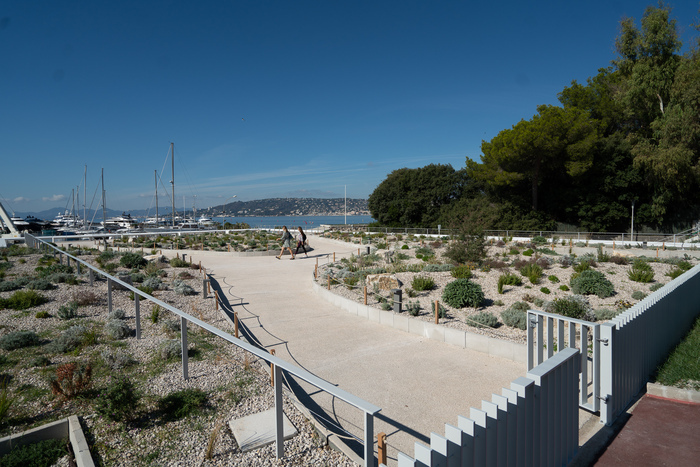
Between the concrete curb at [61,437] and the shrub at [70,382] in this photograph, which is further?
the shrub at [70,382]

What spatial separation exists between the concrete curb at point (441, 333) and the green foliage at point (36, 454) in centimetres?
620

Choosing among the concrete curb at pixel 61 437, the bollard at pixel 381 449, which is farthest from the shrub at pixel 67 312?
the bollard at pixel 381 449

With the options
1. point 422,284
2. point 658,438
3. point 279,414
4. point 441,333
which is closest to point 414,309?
point 441,333

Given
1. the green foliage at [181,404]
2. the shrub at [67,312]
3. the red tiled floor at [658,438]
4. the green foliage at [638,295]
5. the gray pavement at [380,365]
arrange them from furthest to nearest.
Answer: the green foliage at [638,295] → the shrub at [67,312] → the gray pavement at [380,365] → the green foliage at [181,404] → the red tiled floor at [658,438]

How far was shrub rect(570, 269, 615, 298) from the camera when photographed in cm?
1028

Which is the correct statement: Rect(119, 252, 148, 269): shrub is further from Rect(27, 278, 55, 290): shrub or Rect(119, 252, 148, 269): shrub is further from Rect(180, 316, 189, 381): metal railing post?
Rect(180, 316, 189, 381): metal railing post

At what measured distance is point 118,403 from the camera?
418 centimetres

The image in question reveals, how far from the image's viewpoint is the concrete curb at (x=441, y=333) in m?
6.91

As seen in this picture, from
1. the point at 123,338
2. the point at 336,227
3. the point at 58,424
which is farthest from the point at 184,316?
the point at 336,227

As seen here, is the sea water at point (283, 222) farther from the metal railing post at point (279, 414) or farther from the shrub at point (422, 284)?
the metal railing post at point (279, 414)

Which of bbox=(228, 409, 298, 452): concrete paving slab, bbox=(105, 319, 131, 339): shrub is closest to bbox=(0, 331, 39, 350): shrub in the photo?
bbox=(105, 319, 131, 339): shrub

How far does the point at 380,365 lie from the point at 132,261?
14.1 m

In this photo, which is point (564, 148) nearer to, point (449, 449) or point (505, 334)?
point (505, 334)

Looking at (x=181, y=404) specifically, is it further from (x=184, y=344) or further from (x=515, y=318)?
(x=515, y=318)
